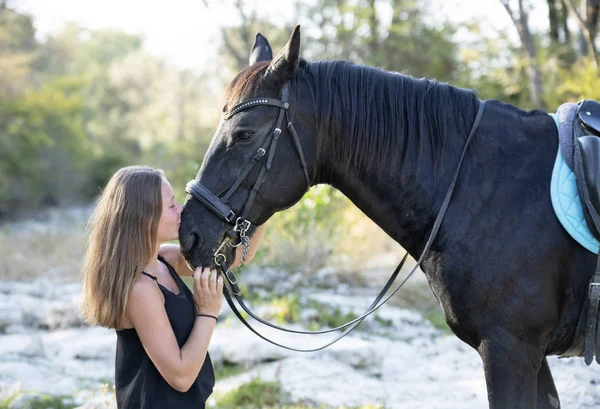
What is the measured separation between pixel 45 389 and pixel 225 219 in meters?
3.30

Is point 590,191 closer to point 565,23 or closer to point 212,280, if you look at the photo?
point 212,280

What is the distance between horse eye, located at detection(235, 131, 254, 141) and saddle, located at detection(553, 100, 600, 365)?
123cm

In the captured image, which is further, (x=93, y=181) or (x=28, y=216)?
(x=93, y=181)

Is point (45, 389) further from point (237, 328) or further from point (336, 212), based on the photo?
point (336, 212)

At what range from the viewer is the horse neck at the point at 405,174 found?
248 cm

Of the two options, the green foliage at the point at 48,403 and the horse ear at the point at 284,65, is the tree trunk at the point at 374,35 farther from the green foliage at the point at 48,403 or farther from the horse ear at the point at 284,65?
the horse ear at the point at 284,65

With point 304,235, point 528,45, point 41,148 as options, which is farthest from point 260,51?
point 41,148

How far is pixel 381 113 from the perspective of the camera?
2.53m

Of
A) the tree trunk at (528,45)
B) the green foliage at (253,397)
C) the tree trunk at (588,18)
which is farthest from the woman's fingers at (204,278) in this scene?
the tree trunk at (528,45)

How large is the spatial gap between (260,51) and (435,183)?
3.53 feet

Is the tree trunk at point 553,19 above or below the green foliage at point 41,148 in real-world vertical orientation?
above

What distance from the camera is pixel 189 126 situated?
2312 centimetres

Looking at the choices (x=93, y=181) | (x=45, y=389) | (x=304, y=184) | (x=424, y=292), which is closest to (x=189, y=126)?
(x=93, y=181)

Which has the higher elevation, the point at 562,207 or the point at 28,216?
the point at 562,207
